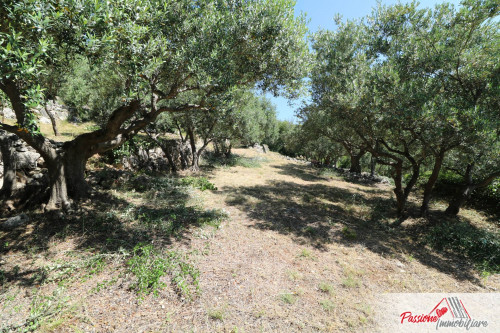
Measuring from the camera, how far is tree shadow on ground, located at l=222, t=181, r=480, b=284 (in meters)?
7.99

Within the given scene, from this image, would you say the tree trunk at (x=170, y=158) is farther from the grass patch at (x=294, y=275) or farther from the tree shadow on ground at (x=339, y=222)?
the grass patch at (x=294, y=275)

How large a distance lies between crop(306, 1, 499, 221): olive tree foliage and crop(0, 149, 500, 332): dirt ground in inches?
197

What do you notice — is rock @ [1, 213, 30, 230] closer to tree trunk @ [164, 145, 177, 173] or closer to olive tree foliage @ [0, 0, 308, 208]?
olive tree foliage @ [0, 0, 308, 208]

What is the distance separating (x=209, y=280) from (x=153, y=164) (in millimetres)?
14888

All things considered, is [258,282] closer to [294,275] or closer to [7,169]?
[294,275]

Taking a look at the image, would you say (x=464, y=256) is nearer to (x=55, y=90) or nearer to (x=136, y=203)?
(x=136, y=203)

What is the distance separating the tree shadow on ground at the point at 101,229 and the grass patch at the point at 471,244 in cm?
972

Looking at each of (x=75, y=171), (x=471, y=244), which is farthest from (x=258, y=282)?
(x=471, y=244)

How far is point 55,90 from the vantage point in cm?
1980

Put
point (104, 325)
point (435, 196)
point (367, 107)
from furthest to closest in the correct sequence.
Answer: point (435, 196) → point (367, 107) → point (104, 325)

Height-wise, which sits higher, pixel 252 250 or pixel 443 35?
pixel 443 35

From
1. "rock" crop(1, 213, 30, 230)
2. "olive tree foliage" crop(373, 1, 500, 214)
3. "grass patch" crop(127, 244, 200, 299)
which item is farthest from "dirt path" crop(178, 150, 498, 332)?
"rock" crop(1, 213, 30, 230)

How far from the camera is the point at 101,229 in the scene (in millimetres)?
7270

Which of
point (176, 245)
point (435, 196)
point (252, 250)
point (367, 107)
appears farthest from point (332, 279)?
point (435, 196)
